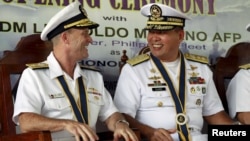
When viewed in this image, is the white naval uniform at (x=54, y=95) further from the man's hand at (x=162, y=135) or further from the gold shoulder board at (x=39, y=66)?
the man's hand at (x=162, y=135)

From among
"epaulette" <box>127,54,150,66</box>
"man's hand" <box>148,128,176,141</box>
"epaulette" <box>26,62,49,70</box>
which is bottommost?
"man's hand" <box>148,128,176,141</box>

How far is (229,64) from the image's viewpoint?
10.2ft

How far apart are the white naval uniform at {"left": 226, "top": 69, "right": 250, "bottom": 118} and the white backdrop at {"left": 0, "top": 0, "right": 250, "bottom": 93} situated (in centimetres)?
38

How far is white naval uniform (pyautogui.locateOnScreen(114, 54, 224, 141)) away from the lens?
106 inches

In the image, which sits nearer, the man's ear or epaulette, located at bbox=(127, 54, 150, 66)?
the man's ear

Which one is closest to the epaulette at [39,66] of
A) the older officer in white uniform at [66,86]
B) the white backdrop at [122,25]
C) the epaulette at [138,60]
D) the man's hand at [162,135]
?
the older officer in white uniform at [66,86]

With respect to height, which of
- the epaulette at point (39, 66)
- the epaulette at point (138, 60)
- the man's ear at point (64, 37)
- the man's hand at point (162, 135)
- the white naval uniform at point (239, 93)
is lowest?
the man's hand at point (162, 135)

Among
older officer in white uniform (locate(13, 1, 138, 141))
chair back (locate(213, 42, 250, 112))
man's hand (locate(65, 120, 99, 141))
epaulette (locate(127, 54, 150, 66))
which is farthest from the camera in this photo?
chair back (locate(213, 42, 250, 112))

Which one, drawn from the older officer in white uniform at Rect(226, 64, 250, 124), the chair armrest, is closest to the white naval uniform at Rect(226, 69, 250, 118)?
A: the older officer in white uniform at Rect(226, 64, 250, 124)

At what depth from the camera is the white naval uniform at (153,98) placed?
8.84ft

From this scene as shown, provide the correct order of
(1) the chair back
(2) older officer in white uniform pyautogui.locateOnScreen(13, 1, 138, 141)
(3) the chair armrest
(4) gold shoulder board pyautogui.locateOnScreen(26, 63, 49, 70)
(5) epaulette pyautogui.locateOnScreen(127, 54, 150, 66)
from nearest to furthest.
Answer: (3) the chair armrest
(2) older officer in white uniform pyautogui.locateOnScreen(13, 1, 138, 141)
(4) gold shoulder board pyautogui.locateOnScreen(26, 63, 49, 70)
(5) epaulette pyautogui.locateOnScreen(127, 54, 150, 66)
(1) the chair back

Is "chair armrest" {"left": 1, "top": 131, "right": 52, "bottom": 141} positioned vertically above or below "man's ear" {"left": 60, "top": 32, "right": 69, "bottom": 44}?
below

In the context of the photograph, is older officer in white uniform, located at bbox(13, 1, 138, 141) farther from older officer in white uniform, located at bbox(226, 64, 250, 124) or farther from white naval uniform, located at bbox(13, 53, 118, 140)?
older officer in white uniform, located at bbox(226, 64, 250, 124)

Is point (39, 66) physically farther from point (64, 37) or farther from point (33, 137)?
point (33, 137)
